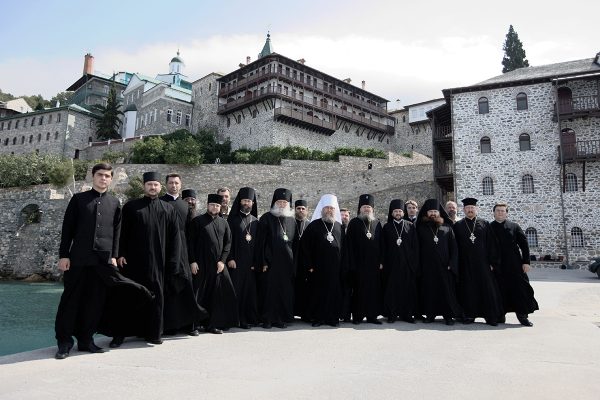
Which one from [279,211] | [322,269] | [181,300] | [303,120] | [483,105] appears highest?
[303,120]

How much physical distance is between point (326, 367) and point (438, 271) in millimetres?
3687

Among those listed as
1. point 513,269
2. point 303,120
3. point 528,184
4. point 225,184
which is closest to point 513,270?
point 513,269

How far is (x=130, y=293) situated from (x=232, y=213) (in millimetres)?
2344

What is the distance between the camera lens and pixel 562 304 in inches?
397

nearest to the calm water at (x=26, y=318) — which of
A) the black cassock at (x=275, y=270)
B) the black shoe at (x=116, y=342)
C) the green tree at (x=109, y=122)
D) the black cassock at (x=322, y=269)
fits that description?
the black shoe at (x=116, y=342)

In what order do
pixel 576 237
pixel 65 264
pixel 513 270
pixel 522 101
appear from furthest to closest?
1. pixel 522 101
2. pixel 576 237
3. pixel 513 270
4. pixel 65 264

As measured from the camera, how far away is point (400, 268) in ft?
23.4

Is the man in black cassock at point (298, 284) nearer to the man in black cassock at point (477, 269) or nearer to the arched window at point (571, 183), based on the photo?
the man in black cassock at point (477, 269)

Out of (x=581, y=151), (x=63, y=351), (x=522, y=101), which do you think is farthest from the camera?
(x=522, y=101)

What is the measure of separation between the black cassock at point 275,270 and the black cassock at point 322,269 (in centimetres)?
34

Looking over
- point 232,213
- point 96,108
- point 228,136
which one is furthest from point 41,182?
point 232,213

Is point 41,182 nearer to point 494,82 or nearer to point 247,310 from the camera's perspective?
point 247,310

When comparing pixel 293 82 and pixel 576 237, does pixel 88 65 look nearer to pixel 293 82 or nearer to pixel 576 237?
pixel 293 82

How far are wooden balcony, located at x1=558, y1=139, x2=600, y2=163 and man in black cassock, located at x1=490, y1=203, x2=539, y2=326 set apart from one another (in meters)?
21.1
